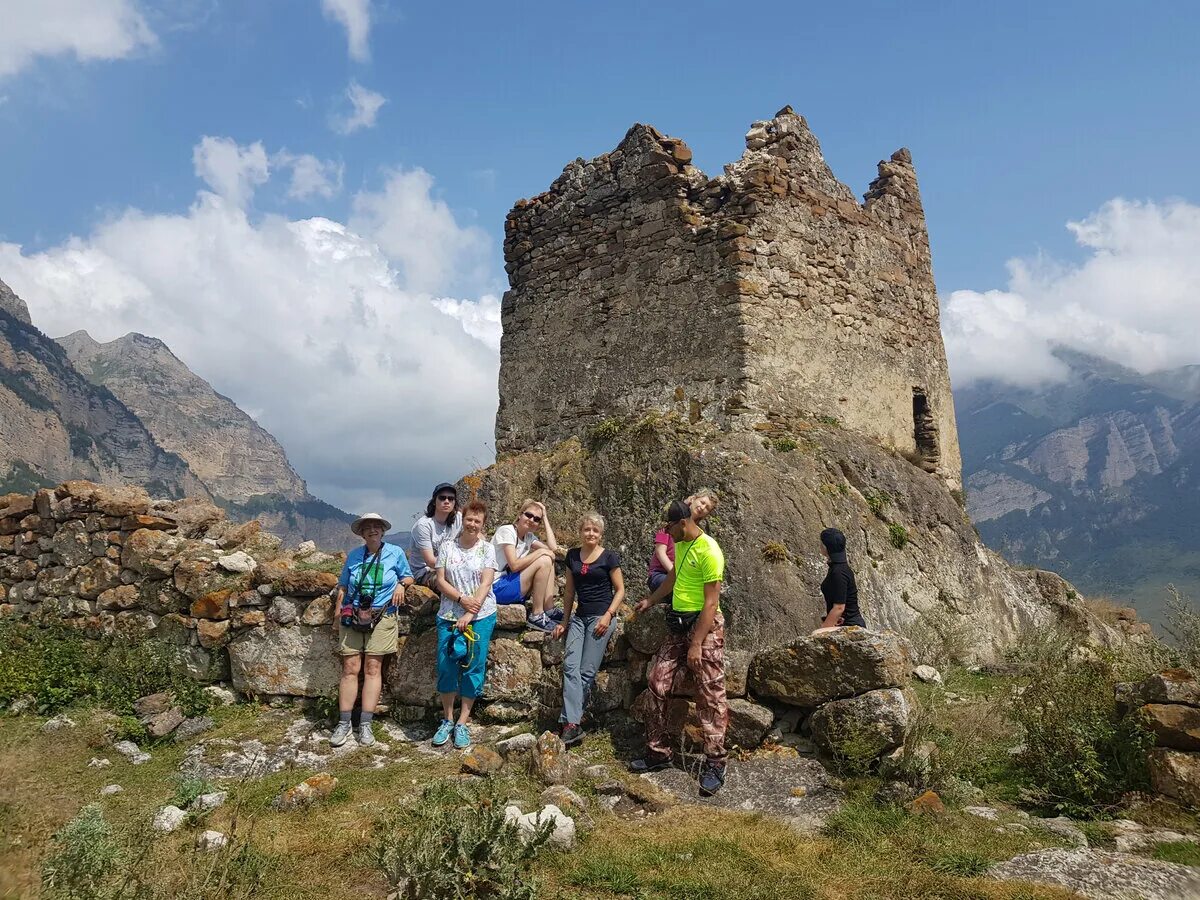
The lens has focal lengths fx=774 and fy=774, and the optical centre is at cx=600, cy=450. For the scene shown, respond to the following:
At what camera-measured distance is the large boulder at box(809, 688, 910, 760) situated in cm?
586

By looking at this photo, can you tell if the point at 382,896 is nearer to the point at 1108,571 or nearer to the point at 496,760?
the point at 496,760

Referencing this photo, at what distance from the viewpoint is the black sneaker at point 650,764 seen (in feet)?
20.3

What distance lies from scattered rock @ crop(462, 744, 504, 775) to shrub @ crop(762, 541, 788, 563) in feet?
13.3

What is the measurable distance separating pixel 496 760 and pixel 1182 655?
5.95 metres

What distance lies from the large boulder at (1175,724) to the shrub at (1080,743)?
81 millimetres

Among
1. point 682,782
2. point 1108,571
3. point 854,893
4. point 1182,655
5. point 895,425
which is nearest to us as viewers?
point 854,893

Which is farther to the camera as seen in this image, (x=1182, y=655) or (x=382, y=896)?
(x=1182, y=655)

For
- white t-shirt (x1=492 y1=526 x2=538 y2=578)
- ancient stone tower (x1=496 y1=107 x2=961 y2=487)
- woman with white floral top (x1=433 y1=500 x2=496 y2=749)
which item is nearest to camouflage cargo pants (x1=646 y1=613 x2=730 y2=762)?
woman with white floral top (x1=433 y1=500 x2=496 y2=749)

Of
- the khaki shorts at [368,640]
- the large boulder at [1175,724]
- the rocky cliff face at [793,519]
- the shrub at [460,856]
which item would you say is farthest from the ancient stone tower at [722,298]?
the shrub at [460,856]

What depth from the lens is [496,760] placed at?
6129 millimetres

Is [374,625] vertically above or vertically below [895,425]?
below

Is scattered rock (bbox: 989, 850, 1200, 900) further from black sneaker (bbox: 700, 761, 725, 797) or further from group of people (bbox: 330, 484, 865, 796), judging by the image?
group of people (bbox: 330, 484, 865, 796)

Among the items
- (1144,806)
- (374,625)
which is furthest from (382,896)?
(1144,806)

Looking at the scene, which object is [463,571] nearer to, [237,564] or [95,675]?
[237,564]
